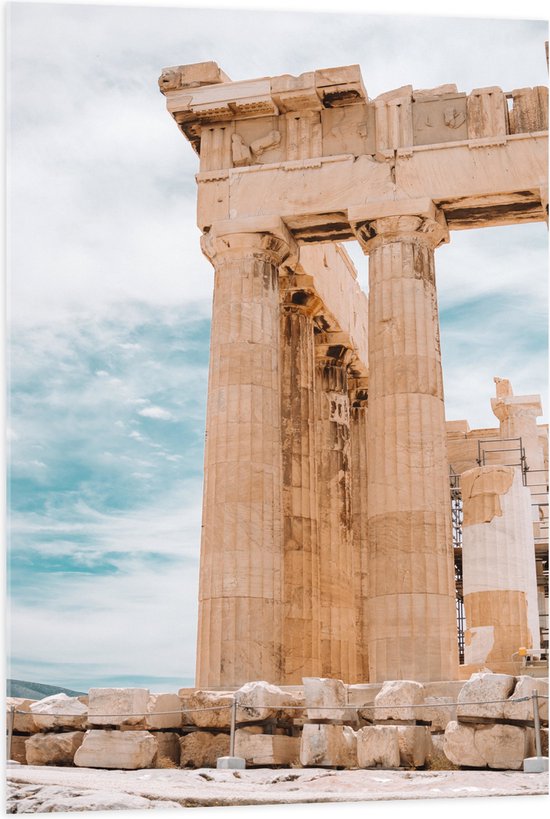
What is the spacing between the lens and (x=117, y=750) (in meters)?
20.5

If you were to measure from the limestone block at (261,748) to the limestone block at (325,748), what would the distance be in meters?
0.63

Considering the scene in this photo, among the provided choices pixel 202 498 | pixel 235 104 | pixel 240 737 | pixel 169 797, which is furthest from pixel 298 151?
pixel 169 797

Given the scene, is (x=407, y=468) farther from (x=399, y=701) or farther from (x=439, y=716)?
(x=399, y=701)

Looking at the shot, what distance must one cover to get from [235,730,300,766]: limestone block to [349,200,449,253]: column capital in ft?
41.6

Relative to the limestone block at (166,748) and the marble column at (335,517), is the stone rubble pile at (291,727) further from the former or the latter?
the marble column at (335,517)

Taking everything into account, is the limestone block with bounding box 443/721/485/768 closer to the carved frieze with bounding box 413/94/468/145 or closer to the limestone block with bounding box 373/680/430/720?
the limestone block with bounding box 373/680/430/720

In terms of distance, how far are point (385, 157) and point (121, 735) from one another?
49.6ft

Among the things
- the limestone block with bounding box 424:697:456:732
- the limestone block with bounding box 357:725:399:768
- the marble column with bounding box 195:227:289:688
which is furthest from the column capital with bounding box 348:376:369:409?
the limestone block with bounding box 357:725:399:768

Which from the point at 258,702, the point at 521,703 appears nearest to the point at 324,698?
the point at 258,702

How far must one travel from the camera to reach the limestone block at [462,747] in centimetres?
1817

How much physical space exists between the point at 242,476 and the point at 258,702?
7.41 m

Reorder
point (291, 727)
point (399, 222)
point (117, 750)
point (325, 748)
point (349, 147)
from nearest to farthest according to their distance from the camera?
1. point (325, 748)
2. point (117, 750)
3. point (291, 727)
4. point (399, 222)
5. point (349, 147)

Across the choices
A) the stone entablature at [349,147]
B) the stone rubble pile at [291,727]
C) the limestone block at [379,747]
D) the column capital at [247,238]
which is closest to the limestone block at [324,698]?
the stone rubble pile at [291,727]

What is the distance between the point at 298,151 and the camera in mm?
29281
